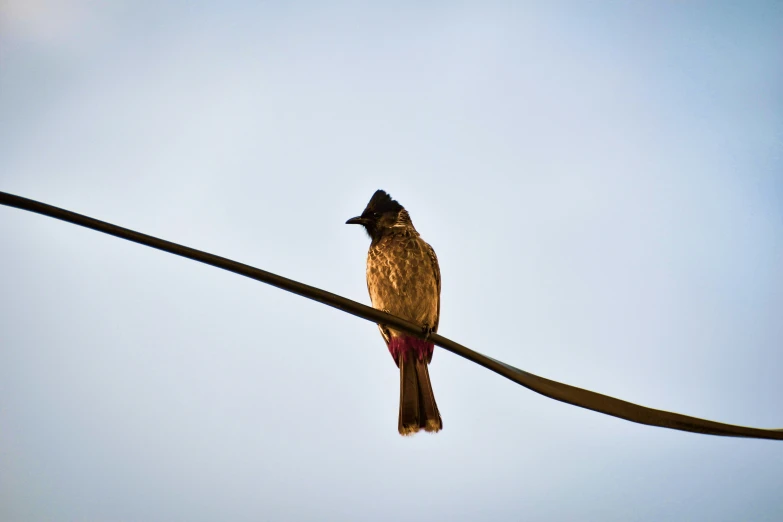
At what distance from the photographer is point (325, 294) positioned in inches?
78.7

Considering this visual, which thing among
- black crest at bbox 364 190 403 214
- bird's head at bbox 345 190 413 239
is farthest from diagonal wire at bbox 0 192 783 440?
black crest at bbox 364 190 403 214

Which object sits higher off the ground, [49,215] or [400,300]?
[400,300]

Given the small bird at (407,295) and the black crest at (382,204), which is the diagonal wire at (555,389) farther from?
the black crest at (382,204)

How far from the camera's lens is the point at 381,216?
520 cm

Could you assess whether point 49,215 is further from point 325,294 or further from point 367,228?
point 367,228

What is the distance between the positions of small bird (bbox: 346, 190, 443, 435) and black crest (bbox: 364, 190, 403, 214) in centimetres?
6

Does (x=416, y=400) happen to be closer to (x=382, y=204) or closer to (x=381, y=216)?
(x=381, y=216)

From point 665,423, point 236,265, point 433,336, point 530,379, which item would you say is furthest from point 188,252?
point 665,423

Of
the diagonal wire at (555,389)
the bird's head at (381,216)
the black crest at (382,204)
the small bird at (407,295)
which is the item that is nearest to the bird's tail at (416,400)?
the small bird at (407,295)

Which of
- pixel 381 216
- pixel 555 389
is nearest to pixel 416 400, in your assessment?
pixel 381 216

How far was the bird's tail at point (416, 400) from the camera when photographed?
12.7ft

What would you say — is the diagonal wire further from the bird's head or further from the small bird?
the bird's head

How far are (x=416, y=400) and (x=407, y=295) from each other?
0.95m

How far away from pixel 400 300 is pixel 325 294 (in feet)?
8.57
